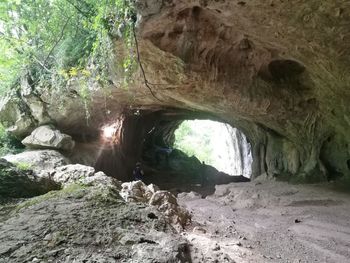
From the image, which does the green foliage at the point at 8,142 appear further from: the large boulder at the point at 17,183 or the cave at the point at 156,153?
the large boulder at the point at 17,183

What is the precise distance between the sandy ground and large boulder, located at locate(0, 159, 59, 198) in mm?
1814

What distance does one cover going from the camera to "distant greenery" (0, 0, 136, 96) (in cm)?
838

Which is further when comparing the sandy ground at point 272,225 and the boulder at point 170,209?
the boulder at point 170,209

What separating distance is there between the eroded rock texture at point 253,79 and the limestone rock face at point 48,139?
500mm

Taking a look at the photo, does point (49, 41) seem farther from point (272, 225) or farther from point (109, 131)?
point (272, 225)

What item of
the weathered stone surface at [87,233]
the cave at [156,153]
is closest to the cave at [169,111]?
the weathered stone surface at [87,233]

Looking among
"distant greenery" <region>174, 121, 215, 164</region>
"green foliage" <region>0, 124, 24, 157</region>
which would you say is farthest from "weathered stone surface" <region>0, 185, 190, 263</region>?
"distant greenery" <region>174, 121, 215, 164</region>

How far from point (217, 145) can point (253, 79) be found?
68.6 ft

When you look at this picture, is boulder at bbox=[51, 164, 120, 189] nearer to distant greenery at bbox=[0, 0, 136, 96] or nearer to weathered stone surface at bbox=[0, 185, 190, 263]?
weathered stone surface at bbox=[0, 185, 190, 263]

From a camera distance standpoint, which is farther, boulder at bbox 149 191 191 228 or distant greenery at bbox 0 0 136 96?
distant greenery at bbox 0 0 136 96

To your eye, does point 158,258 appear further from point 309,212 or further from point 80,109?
point 80,109

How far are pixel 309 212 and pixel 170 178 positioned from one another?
361 inches

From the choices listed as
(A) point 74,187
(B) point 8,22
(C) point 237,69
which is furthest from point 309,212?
(B) point 8,22

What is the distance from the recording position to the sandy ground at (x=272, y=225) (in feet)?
12.6
